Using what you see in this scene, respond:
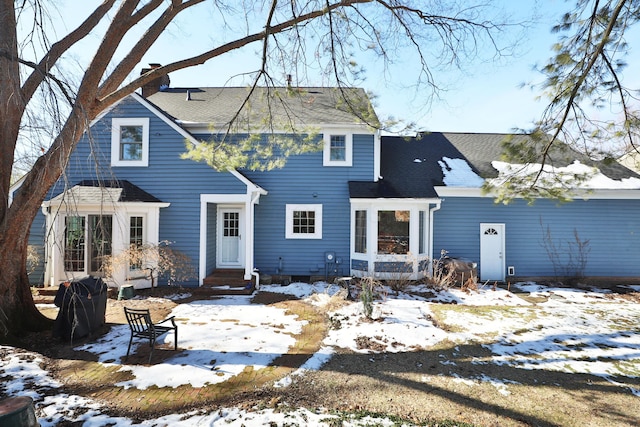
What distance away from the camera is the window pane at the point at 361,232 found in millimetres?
10156

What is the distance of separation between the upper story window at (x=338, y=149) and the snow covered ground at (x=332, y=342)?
16.1 ft

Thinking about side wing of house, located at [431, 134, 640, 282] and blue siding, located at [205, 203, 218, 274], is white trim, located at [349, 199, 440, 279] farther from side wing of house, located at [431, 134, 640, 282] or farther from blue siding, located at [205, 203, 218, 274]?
blue siding, located at [205, 203, 218, 274]

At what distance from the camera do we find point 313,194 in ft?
34.6

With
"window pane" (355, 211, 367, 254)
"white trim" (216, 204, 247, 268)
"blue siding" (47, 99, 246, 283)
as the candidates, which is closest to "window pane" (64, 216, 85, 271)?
"blue siding" (47, 99, 246, 283)

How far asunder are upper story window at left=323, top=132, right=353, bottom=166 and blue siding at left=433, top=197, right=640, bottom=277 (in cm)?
387

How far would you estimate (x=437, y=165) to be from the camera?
11469 millimetres

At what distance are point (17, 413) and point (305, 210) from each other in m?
8.60

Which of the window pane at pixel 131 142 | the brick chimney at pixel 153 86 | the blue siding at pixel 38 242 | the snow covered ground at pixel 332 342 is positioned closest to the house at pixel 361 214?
the window pane at pixel 131 142

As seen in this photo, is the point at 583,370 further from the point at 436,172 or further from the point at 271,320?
the point at 436,172

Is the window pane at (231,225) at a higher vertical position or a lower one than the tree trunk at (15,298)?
higher

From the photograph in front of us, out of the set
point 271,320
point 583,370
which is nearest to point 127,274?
point 271,320

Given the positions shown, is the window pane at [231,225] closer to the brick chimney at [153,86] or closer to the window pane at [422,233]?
the window pane at [422,233]

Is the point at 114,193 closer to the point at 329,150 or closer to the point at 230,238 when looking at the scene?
the point at 230,238

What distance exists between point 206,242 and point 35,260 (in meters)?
4.91
